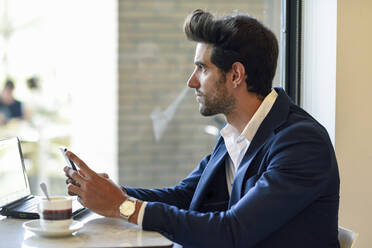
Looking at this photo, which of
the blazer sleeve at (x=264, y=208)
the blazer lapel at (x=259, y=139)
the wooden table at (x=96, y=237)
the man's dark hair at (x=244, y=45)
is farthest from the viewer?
the man's dark hair at (x=244, y=45)

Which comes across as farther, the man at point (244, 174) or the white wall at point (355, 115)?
the white wall at point (355, 115)

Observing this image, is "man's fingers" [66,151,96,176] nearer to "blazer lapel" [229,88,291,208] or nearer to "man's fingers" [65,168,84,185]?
"man's fingers" [65,168,84,185]

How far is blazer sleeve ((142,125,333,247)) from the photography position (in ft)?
5.10

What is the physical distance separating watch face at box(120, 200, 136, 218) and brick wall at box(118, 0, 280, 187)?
1.18 m

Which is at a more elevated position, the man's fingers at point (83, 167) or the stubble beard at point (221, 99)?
the stubble beard at point (221, 99)

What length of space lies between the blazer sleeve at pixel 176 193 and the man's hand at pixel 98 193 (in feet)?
1.17

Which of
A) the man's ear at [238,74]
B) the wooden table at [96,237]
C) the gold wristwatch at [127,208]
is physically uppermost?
the man's ear at [238,74]

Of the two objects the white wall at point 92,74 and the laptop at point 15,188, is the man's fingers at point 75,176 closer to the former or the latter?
the laptop at point 15,188

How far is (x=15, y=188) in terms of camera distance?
6.53 feet

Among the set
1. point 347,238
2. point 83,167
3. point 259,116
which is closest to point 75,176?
point 83,167

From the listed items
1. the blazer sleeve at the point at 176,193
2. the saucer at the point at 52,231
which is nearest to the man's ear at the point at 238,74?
the blazer sleeve at the point at 176,193

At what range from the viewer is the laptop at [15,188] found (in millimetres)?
1860

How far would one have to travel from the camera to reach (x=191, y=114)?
9.21 ft

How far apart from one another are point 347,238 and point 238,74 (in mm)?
625
